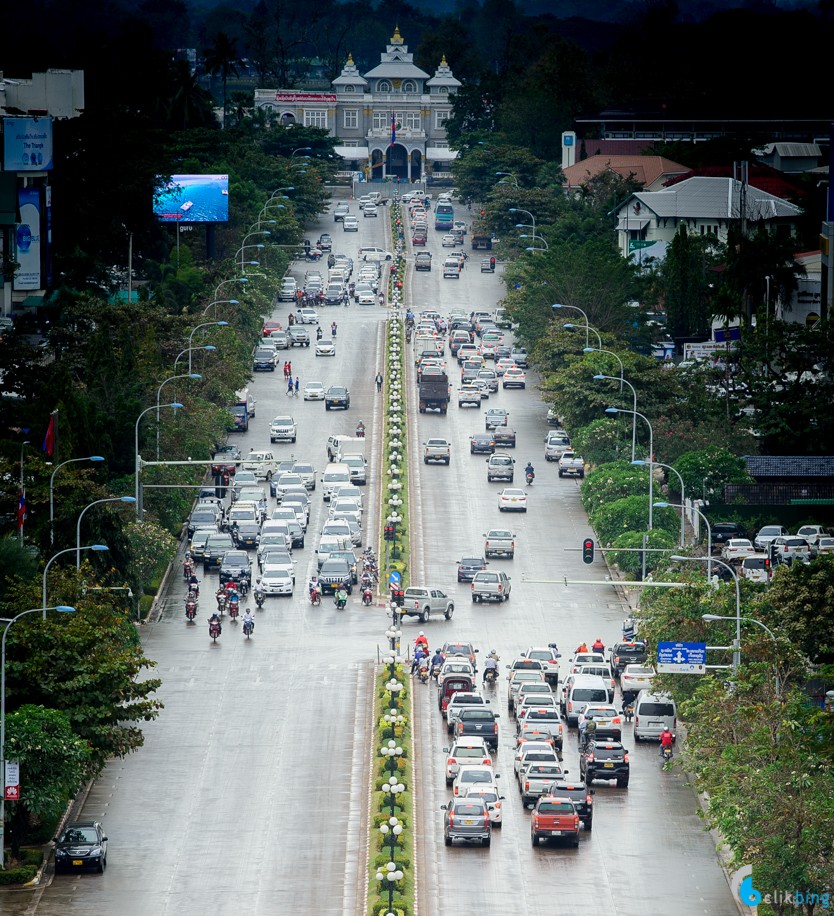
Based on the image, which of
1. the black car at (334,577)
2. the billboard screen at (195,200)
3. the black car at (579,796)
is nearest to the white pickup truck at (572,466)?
the black car at (334,577)

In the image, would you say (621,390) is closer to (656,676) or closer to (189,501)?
(189,501)

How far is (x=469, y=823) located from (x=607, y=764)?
23.5 feet

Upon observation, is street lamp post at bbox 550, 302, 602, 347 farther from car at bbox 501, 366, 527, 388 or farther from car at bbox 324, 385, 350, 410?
car at bbox 324, 385, 350, 410

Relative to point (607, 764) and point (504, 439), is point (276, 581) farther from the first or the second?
point (504, 439)

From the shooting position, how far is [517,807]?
6838 centimetres

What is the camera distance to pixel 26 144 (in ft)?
433

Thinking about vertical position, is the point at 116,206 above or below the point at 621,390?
above

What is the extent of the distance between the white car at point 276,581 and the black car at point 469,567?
742 cm

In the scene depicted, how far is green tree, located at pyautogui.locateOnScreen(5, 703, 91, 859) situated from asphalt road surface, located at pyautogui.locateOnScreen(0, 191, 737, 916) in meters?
2.34

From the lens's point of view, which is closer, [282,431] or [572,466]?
[572,466]

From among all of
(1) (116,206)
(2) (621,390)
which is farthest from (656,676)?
(1) (116,206)

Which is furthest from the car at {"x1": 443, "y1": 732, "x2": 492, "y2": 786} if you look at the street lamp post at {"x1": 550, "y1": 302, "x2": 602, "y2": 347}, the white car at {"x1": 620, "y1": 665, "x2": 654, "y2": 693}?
the street lamp post at {"x1": 550, "y1": 302, "x2": 602, "y2": 347}

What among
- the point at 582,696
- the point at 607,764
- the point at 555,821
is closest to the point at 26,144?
the point at 582,696

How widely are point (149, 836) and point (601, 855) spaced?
13098 millimetres
